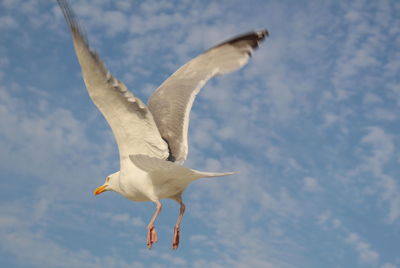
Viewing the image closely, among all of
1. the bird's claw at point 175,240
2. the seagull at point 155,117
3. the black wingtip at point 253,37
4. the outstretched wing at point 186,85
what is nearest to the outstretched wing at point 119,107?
the seagull at point 155,117

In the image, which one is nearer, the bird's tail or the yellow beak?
the bird's tail

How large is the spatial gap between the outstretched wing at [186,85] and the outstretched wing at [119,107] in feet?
1.93

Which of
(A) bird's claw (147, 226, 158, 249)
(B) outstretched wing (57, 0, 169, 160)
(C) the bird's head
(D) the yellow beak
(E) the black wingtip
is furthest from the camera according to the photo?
(E) the black wingtip

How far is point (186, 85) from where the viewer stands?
10234mm

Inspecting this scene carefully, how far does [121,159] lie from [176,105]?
1.59m

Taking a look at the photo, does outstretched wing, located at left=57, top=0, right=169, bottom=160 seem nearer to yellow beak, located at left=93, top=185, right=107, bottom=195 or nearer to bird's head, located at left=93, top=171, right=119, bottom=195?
bird's head, located at left=93, top=171, right=119, bottom=195

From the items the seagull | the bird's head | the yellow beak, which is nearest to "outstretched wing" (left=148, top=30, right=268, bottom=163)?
the seagull

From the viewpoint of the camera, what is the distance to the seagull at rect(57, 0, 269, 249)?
769 cm

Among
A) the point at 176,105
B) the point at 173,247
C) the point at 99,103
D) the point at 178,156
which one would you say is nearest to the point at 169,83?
the point at 176,105

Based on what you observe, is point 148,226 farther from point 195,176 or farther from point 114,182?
point 114,182

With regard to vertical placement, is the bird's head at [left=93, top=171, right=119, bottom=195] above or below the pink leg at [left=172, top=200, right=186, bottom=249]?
above

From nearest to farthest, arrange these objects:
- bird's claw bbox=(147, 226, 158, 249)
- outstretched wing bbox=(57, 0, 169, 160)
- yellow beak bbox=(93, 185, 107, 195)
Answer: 1. outstretched wing bbox=(57, 0, 169, 160)
2. bird's claw bbox=(147, 226, 158, 249)
3. yellow beak bbox=(93, 185, 107, 195)

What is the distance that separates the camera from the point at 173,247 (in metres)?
8.66

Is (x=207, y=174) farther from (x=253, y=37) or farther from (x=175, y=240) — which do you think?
(x=253, y=37)
